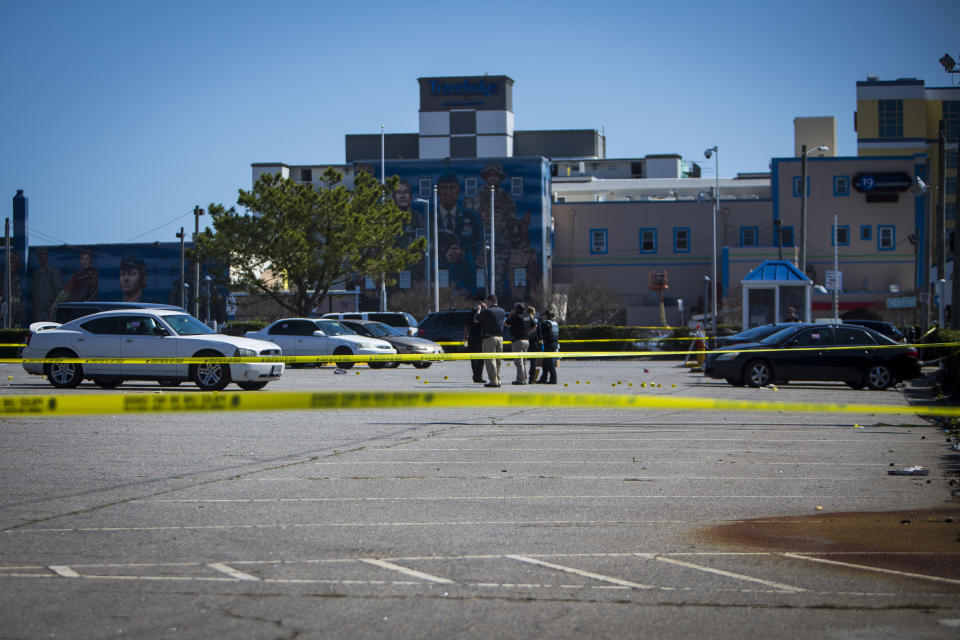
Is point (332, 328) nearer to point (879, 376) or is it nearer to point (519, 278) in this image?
point (879, 376)

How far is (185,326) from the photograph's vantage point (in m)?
21.7

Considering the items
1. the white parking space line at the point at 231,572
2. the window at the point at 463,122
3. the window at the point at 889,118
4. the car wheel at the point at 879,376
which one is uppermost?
the window at the point at 463,122

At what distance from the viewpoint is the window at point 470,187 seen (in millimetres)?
83188

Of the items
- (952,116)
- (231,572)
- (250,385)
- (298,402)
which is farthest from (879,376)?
(952,116)

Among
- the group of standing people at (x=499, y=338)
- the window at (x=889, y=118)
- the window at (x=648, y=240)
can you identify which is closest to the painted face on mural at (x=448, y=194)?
the window at (x=648, y=240)

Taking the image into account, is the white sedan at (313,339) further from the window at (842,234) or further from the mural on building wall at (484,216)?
the window at (842,234)

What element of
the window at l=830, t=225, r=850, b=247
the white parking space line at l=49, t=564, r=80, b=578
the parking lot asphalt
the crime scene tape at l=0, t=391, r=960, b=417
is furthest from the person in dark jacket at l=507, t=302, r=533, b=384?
the window at l=830, t=225, r=850, b=247

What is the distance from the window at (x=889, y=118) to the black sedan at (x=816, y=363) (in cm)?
7199

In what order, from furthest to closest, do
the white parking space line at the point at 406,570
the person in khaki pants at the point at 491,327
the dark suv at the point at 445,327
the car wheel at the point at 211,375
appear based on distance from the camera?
the dark suv at the point at 445,327 → the person in khaki pants at the point at 491,327 → the car wheel at the point at 211,375 → the white parking space line at the point at 406,570

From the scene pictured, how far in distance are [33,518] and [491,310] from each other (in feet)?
52.7

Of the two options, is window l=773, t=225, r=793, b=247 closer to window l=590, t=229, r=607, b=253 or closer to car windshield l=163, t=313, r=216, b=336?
window l=590, t=229, r=607, b=253

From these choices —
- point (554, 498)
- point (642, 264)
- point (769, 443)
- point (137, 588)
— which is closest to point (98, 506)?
point (137, 588)

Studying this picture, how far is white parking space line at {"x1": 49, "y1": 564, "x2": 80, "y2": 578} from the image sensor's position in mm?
6145

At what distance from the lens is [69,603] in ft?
18.2
